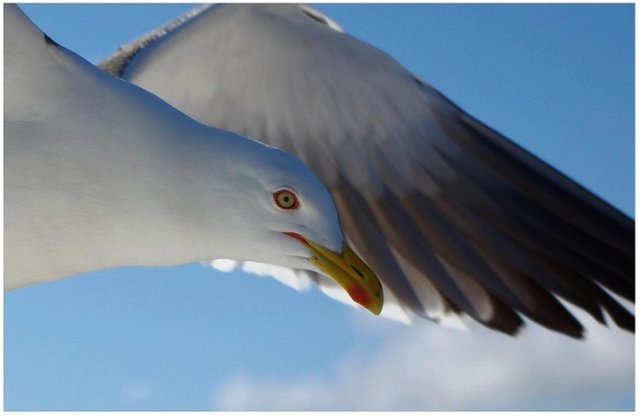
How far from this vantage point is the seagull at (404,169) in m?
3.71

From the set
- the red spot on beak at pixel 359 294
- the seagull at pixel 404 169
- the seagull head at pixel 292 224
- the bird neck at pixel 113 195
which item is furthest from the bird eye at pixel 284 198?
the seagull at pixel 404 169

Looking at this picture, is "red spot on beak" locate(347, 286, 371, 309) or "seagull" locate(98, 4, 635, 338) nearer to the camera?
"red spot on beak" locate(347, 286, 371, 309)

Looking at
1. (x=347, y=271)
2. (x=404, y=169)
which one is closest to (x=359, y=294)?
(x=347, y=271)

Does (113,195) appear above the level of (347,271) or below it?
above

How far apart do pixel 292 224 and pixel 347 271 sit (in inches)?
6.8

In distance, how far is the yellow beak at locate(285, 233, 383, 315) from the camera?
246 cm

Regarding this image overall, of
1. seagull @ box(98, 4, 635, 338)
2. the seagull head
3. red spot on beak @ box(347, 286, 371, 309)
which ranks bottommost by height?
red spot on beak @ box(347, 286, 371, 309)

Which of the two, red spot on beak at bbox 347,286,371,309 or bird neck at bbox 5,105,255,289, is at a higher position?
bird neck at bbox 5,105,255,289

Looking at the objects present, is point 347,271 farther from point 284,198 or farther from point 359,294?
point 284,198

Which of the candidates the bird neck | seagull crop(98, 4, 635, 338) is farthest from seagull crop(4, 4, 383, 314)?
seagull crop(98, 4, 635, 338)

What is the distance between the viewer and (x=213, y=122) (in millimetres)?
4043

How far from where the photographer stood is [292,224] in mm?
2439

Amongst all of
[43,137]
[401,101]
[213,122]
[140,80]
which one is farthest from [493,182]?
[43,137]

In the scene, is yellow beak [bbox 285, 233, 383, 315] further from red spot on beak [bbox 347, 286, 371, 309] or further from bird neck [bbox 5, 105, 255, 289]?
bird neck [bbox 5, 105, 255, 289]
